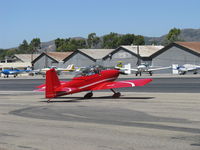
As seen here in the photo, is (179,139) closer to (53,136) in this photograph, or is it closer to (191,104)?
(53,136)

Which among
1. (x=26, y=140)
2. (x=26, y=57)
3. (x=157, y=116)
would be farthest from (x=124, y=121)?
(x=26, y=57)

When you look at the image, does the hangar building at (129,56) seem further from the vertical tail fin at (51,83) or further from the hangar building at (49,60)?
the vertical tail fin at (51,83)

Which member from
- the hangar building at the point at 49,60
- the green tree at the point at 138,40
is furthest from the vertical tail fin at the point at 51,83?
the green tree at the point at 138,40

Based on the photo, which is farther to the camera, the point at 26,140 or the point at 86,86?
the point at 86,86

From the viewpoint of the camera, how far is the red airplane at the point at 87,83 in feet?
67.9

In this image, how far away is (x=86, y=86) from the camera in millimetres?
22281

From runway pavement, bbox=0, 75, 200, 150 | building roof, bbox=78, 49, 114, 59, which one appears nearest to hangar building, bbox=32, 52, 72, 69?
building roof, bbox=78, 49, 114, 59

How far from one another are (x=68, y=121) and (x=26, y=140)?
350 cm

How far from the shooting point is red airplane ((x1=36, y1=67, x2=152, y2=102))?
2070 cm

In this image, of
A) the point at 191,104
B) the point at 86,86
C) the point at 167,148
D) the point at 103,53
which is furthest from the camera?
the point at 103,53

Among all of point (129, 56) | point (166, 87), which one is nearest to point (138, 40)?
point (129, 56)

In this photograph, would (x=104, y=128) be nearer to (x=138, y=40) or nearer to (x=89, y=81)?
(x=89, y=81)

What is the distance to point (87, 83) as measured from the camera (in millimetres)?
22281

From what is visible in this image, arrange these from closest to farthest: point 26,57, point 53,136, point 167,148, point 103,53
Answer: point 167,148 → point 53,136 → point 103,53 → point 26,57
